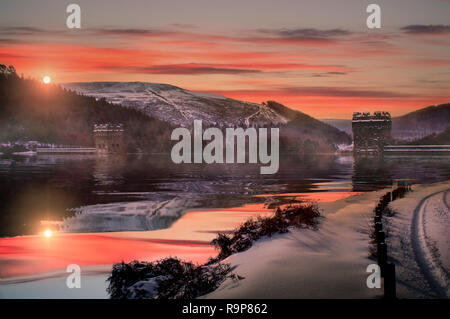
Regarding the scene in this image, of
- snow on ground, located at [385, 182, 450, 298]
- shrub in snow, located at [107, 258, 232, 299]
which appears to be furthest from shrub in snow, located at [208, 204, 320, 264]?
snow on ground, located at [385, 182, 450, 298]

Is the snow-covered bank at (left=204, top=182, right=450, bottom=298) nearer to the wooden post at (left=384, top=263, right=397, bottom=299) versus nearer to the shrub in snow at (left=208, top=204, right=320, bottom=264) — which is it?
the shrub in snow at (left=208, top=204, right=320, bottom=264)

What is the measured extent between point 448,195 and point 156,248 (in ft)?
73.9

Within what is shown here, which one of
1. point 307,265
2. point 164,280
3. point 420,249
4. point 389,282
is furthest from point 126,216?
point 389,282

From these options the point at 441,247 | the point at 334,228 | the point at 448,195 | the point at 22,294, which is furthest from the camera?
the point at 448,195

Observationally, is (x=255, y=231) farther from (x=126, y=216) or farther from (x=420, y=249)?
(x=126, y=216)

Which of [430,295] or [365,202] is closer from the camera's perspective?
[430,295]

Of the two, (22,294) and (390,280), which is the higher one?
(390,280)

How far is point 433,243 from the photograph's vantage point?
17859 mm

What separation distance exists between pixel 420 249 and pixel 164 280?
793 centimetres

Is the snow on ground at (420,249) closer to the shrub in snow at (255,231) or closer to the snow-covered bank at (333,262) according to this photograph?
the snow-covered bank at (333,262)

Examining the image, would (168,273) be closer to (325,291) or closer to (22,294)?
(22,294)

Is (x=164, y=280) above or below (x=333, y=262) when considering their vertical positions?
below

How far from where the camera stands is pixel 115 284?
15.1 metres

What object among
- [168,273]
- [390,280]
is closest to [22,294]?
[168,273]
